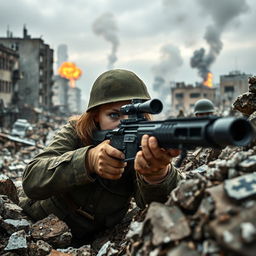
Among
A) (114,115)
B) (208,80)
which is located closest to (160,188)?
(114,115)

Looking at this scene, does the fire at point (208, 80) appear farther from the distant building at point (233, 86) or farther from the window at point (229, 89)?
the window at point (229, 89)

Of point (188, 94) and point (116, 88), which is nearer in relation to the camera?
point (116, 88)

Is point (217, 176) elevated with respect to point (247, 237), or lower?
elevated

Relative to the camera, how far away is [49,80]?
57031 mm

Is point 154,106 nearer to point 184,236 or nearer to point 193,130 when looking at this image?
point 193,130

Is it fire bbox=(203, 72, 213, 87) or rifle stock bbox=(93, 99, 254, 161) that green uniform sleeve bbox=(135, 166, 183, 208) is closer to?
rifle stock bbox=(93, 99, 254, 161)

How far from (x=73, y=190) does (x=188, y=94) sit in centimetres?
6327

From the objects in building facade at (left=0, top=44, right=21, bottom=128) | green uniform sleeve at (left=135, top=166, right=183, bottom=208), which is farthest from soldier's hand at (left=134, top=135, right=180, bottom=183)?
building facade at (left=0, top=44, right=21, bottom=128)

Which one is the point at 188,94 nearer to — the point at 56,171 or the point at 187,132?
the point at 56,171

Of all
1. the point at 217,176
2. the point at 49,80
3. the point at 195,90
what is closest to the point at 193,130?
the point at 217,176

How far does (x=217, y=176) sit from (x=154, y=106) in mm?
822

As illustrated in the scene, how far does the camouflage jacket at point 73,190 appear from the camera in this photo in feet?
11.1

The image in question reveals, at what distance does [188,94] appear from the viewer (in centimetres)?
6556

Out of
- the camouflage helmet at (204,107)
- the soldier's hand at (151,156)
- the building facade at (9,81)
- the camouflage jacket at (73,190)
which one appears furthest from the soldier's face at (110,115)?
the building facade at (9,81)
